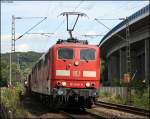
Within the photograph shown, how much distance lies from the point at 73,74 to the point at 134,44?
45.9 meters

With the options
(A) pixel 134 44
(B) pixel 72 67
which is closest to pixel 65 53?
(B) pixel 72 67

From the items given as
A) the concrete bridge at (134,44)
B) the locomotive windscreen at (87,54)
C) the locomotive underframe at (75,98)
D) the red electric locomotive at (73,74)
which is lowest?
A: the locomotive underframe at (75,98)

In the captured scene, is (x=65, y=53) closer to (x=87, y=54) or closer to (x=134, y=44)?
(x=87, y=54)

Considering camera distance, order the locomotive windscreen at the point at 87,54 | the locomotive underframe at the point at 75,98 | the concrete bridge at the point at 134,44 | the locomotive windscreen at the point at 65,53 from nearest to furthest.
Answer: the locomotive underframe at the point at 75,98 → the locomotive windscreen at the point at 65,53 → the locomotive windscreen at the point at 87,54 → the concrete bridge at the point at 134,44

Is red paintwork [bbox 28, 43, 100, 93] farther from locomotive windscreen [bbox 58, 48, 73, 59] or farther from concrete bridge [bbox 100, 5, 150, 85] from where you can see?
concrete bridge [bbox 100, 5, 150, 85]

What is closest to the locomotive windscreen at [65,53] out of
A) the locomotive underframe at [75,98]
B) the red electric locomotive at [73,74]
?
the red electric locomotive at [73,74]

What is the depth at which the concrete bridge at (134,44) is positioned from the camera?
56.4 metres

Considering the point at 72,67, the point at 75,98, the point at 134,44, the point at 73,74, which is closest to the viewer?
the point at 75,98

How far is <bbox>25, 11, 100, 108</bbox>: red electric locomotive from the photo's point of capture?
24000 mm

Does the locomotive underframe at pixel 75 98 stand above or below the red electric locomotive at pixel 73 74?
below

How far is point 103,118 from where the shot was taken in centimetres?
2141

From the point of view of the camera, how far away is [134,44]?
69.4 meters

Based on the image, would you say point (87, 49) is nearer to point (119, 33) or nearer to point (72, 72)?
point (72, 72)

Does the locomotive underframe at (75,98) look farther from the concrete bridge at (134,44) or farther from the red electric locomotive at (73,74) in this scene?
the concrete bridge at (134,44)
